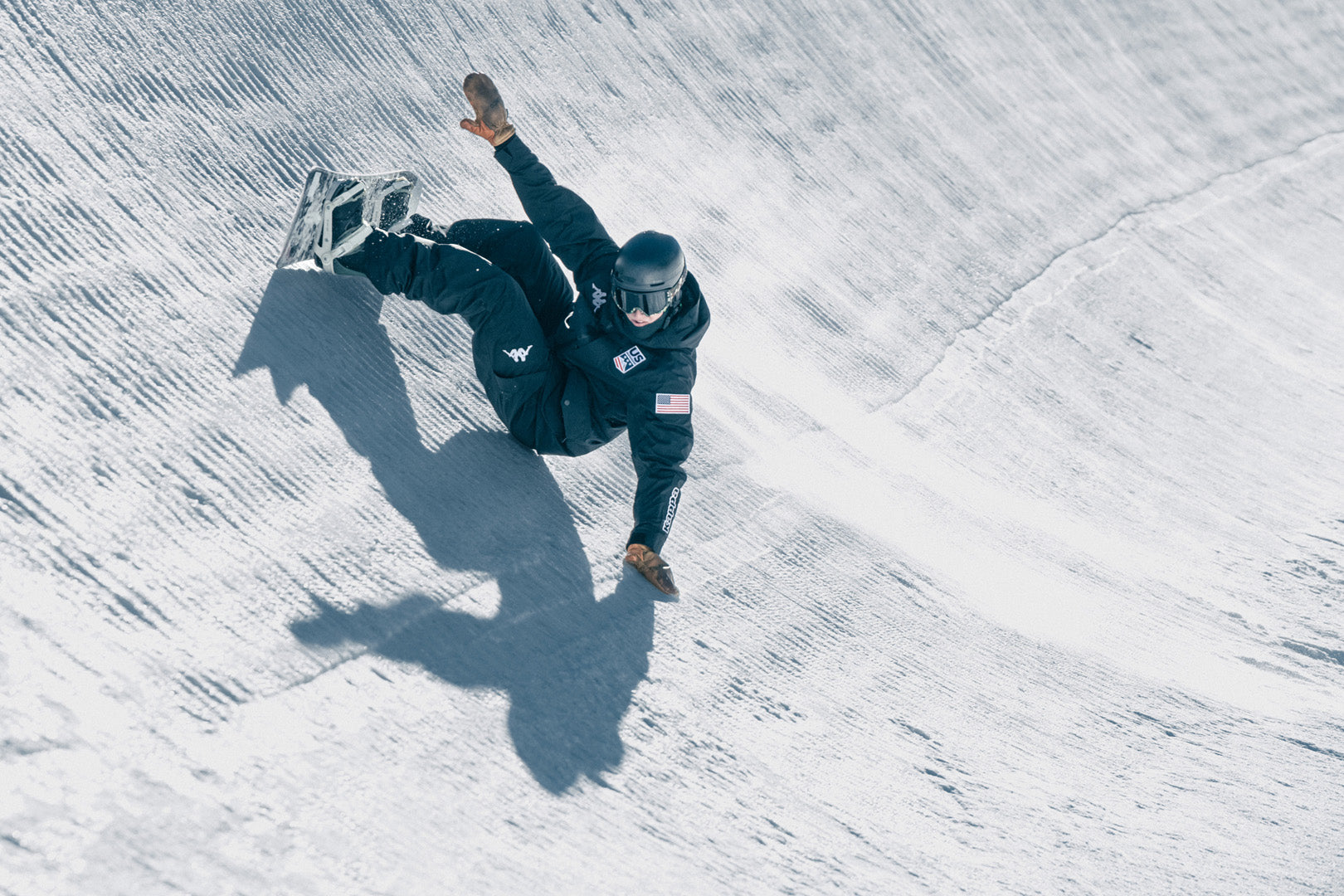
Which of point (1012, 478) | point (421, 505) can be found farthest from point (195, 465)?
point (1012, 478)

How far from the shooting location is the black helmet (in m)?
2.67

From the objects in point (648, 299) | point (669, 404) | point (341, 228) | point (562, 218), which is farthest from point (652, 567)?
point (341, 228)

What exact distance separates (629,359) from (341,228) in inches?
34.5

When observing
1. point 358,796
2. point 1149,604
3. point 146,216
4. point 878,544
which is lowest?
point 1149,604

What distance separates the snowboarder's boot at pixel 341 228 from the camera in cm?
284

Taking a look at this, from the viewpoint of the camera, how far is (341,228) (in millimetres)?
2881

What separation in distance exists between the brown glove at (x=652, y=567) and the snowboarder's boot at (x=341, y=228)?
113 centimetres

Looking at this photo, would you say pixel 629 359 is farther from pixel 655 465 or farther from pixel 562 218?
pixel 562 218

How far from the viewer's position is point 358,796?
199 cm

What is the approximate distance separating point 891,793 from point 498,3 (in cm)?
339

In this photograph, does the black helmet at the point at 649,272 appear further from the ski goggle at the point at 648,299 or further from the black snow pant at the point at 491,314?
the black snow pant at the point at 491,314

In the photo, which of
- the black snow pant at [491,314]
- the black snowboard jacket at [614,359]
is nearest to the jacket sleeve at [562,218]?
the black snowboard jacket at [614,359]

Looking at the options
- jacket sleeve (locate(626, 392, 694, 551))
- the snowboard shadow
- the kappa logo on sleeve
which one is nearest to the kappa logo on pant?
jacket sleeve (locate(626, 392, 694, 551))

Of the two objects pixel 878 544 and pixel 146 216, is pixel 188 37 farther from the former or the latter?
pixel 878 544
